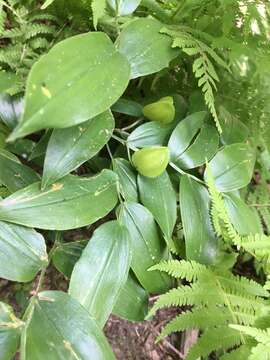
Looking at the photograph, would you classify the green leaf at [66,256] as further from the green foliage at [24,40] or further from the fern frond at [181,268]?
the green foliage at [24,40]

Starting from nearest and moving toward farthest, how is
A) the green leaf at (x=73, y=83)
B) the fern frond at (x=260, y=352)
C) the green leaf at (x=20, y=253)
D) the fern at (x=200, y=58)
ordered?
1. the green leaf at (x=73, y=83)
2. the fern frond at (x=260, y=352)
3. the green leaf at (x=20, y=253)
4. the fern at (x=200, y=58)

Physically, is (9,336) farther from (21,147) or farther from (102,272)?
(21,147)

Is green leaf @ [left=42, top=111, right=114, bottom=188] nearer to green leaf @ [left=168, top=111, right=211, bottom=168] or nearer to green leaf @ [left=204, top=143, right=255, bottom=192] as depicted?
green leaf @ [left=168, top=111, right=211, bottom=168]

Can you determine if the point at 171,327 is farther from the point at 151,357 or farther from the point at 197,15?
the point at 197,15

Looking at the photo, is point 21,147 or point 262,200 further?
point 262,200

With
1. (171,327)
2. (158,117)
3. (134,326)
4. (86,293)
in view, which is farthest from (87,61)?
(134,326)

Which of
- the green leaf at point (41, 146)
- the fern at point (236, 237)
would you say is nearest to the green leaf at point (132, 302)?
the fern at point (236, 237)

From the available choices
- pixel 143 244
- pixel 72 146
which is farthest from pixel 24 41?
pixel 143 244
